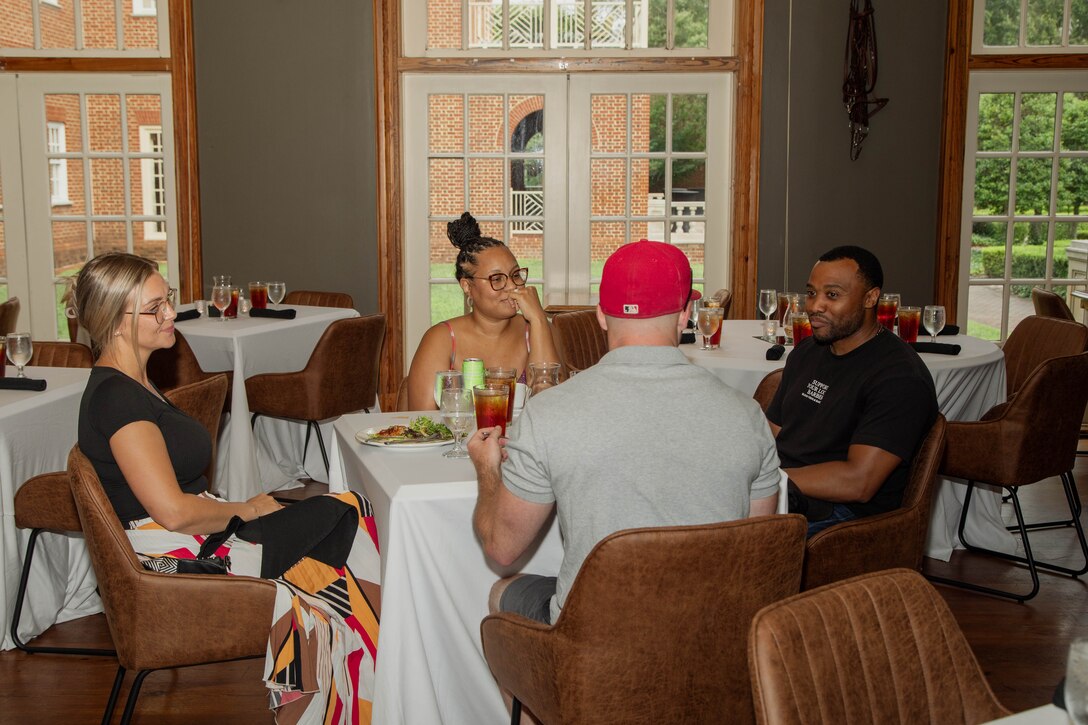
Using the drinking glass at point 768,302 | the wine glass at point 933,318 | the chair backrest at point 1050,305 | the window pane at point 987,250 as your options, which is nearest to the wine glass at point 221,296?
the drinking glass at point 768,302

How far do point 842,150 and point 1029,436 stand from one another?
349cm

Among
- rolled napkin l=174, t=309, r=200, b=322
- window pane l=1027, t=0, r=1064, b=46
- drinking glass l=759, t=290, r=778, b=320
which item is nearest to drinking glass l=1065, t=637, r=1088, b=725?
drinking glass l=759, t=290, r=778, b=320

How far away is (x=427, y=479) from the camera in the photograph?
101 inches

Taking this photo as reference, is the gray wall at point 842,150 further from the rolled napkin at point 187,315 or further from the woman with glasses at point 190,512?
the woman with glasses at point 190,512

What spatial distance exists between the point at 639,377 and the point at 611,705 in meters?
0.59

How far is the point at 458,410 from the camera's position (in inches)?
107

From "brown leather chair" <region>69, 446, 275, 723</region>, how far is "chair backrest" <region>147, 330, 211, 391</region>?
2412mm

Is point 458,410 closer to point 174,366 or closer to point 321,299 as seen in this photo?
point 174,366

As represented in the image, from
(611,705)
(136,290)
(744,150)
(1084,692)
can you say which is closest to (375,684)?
(611,705)

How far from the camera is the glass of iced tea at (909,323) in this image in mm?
4652

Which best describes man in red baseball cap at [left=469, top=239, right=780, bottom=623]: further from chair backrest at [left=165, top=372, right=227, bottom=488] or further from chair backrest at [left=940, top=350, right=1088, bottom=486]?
chair backrest at [left=940, top=350, right=1088, bottom=486]

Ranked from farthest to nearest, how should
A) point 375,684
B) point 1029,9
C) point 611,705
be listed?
point 1029,9, point 375,684, point 611,705

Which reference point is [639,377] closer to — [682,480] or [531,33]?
[682,480]

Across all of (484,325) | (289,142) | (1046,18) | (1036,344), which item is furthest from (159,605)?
(1046,18)
